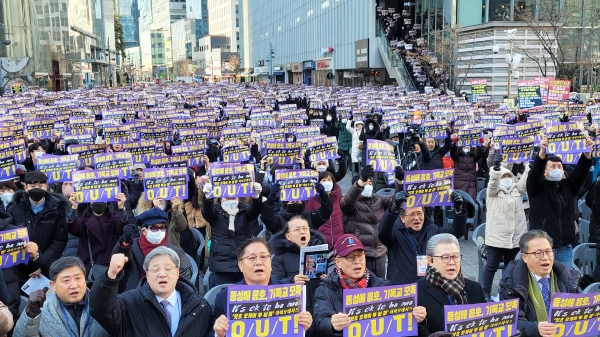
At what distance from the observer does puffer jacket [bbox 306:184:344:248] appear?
8156mm

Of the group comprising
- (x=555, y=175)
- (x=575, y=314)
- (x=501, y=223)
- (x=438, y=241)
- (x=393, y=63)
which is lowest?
(x=501, y=223)

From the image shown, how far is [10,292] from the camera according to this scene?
20.9 feet

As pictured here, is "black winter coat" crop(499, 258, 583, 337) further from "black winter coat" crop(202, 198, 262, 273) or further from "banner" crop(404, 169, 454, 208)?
"black winter coat" crop(202, 198, 262, 273)

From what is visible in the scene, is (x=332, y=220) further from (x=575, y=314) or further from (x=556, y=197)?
(x=575, y=314)

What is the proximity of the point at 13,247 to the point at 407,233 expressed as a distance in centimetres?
347

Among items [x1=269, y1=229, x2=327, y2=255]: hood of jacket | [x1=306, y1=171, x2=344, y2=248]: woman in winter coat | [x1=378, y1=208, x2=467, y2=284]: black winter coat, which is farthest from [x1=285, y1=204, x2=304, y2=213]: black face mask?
[x1=378, y1=208, x2=467, y2=284]: black winter coat

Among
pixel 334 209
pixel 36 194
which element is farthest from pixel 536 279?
pixel 36 194

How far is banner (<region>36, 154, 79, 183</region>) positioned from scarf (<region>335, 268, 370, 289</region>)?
671 cm

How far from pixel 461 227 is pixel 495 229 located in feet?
5.26

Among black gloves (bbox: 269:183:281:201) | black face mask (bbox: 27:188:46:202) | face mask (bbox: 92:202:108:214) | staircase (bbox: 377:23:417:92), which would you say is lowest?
face mask (bbox: 92:202:108:214)

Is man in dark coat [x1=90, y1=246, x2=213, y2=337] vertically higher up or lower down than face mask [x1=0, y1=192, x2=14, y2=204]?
lower down

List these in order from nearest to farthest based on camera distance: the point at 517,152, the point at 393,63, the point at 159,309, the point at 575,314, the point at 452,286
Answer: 1. the point at 575,314
2. the point at 159,309
3. the point at 452,286
4. the point at 517,152
5. the point at 393,63

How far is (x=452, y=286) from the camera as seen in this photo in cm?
517

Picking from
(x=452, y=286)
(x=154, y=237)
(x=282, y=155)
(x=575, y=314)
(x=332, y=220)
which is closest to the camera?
(x=575, y=314)
